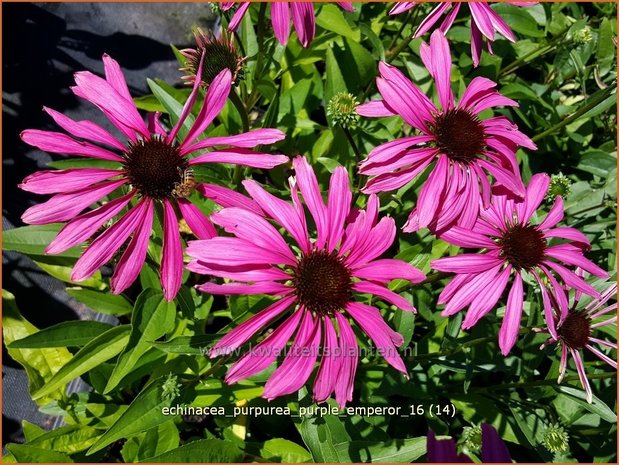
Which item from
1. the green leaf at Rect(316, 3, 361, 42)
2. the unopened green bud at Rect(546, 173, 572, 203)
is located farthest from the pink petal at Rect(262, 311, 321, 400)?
the green leaf at Rect(316, 3, 361, 42)

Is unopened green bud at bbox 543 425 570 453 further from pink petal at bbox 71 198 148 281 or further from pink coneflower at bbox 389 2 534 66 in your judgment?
pink petal at bbox 71 198 148 281

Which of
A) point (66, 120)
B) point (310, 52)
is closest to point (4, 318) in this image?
point (66, 120)

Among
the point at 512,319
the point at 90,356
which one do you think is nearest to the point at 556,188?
the point at 512,319

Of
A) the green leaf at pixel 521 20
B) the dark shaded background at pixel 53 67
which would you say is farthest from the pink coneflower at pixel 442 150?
the dark shaded background at pixel 53 67

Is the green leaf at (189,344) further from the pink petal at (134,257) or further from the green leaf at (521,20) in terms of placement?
the green leaf at (521,20)

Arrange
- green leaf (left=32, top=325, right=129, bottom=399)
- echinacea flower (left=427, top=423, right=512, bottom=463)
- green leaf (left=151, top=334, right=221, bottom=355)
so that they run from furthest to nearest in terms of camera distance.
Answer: green leaf (left=32, top=325, right=129, bottom=399) → green leaf (left=151, top=334, right=221, bottom=355) → echinacea flower (left=427, top=423, right=512, bottom=463)

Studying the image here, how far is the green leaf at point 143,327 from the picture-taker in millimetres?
833

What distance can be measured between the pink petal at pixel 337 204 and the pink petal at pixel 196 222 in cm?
20

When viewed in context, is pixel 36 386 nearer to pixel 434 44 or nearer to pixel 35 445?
pixel 35 445

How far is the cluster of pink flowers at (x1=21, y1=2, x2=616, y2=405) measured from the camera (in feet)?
2.38

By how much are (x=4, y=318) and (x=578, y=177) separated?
1.69m

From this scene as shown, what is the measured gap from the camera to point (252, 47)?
1244 mm

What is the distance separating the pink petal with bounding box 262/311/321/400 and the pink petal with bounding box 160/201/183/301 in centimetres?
20

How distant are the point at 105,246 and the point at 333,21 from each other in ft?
2.82
